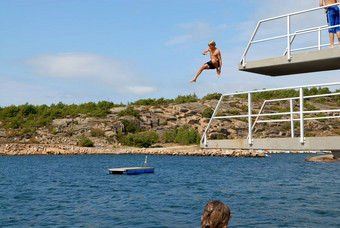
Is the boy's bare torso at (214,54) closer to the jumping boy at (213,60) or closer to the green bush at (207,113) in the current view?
the jumping boy at (213,60)

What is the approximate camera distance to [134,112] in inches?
7052

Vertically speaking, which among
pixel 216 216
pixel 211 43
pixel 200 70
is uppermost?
pixel 211 43

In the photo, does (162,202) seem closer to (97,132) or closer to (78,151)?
(78,151)

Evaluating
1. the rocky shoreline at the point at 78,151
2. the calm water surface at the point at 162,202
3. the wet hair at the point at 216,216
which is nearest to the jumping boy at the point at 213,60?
the wet hair at the point at 216,216

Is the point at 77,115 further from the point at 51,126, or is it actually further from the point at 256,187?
the point at 256,187

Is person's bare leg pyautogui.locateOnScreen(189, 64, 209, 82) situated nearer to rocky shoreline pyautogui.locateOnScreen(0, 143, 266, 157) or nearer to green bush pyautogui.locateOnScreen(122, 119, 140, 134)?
rocky shoreline pyautogui.locateOnScreen(0, 143, 266, 157)

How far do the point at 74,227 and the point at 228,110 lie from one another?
14115 cm

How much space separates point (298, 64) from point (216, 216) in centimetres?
850

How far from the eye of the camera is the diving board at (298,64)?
39.9 feet

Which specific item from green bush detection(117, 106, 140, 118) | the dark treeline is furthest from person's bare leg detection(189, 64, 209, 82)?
green bush detection(117, 106, 140, 118)

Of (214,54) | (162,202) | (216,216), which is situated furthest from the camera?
(162,202)

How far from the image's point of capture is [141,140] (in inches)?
6481

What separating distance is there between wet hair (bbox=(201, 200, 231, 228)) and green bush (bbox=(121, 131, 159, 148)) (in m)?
159

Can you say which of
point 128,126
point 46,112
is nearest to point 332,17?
point 128,126
